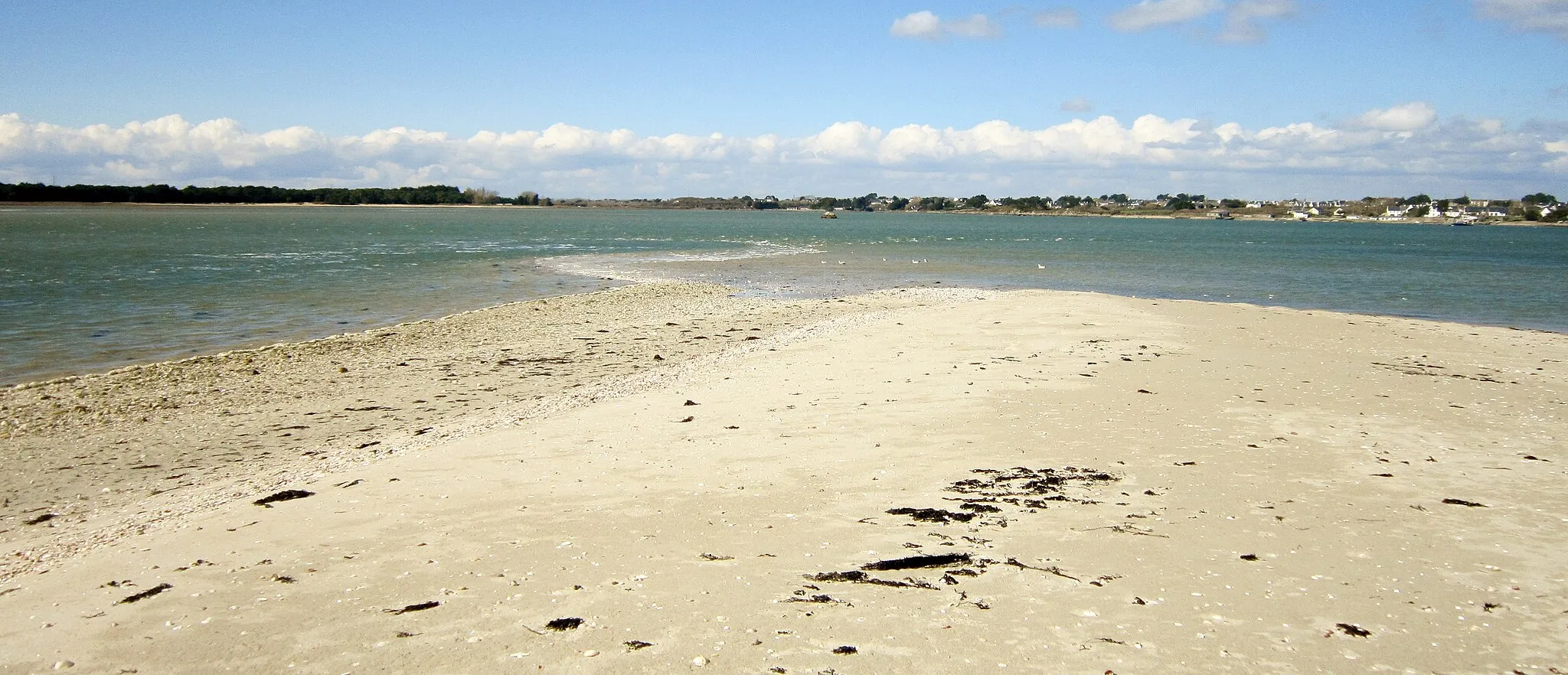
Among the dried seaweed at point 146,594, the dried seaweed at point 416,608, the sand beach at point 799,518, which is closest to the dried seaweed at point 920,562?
the sand beach at point 799,518

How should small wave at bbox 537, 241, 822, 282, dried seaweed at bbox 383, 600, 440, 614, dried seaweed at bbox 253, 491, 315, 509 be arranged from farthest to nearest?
small wave at bbox 537, 241, 822, 282 → dried seaweed at bbox 253, 491, 315, 509 → dried seaweed at bbox 383, 600, 440, 614

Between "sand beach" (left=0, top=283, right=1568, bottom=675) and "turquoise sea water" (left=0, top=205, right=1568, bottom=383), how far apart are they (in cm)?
680

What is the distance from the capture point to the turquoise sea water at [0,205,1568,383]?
790 inches

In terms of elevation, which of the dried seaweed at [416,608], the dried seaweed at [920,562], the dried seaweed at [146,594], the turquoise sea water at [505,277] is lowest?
the dried seaweed at [146,594]

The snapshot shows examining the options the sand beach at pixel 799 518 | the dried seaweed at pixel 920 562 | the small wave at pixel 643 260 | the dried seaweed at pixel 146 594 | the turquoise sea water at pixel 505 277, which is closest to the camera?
the sand beach at pixel 799 518

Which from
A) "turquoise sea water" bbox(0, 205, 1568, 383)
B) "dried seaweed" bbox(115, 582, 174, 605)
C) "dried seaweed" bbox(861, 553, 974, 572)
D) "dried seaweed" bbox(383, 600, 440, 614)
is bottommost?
"dried seaweed" bbox(115, 582, 174, 605)

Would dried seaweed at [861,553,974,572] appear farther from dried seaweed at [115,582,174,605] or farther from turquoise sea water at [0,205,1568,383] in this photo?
turquoise sea water at [0,205,1568,383]

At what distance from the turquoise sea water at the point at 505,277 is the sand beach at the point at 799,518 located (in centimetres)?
680

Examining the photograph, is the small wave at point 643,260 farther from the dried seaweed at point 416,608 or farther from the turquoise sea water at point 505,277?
the dried seaweed at point 416,608

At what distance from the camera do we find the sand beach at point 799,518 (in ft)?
16.1

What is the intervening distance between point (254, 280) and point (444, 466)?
2727 cm

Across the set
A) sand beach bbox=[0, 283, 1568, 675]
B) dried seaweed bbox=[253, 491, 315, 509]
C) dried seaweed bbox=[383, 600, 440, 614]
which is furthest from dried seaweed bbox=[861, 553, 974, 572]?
dried seaweed bbox=[253, 491, 315, 509]

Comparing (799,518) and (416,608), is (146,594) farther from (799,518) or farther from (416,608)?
(799,518)

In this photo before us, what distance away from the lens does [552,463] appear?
8555mm
